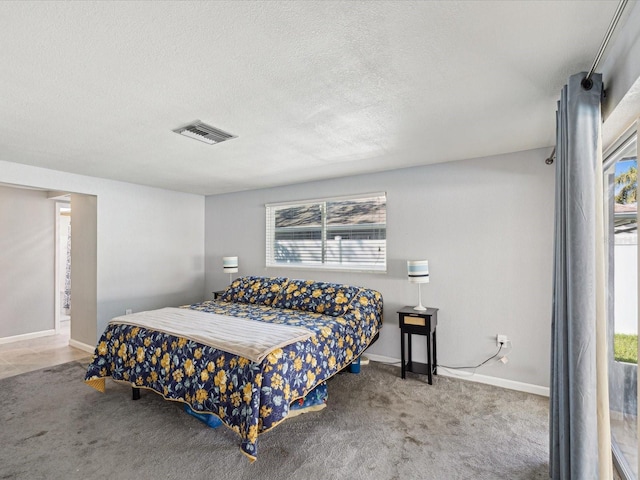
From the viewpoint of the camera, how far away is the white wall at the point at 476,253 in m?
3.09

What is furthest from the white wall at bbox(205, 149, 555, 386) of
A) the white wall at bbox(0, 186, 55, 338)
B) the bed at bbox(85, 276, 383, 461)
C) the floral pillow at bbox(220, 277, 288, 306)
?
the white wall at bbox(0, 186, 55, 338)

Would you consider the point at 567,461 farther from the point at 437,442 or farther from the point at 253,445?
the point at 253,445

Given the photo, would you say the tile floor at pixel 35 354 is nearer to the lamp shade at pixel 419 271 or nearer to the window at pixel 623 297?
the lamp shade at pixel 419 271

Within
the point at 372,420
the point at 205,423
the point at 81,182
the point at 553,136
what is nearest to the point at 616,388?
the point at 372,420

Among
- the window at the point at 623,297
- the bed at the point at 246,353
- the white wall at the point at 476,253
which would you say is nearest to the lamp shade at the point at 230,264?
the bed at the point at 246,353

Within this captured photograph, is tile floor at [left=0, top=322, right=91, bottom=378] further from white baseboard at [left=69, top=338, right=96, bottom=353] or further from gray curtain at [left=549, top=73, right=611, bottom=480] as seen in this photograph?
gray curtain at [left=549, top=73, right=611, bottom=480]

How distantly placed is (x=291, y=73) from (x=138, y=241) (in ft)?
12.8

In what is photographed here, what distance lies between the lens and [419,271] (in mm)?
3352

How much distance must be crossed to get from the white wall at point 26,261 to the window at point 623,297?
6866mm

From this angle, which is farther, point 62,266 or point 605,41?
point 62,266

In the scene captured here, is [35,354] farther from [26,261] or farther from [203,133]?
[203,133]

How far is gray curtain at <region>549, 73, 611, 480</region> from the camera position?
155 centimetres

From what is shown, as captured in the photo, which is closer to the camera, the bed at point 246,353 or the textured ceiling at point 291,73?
the textured ceiling at point 291,73

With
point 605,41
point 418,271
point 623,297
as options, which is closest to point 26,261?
point 418,271
